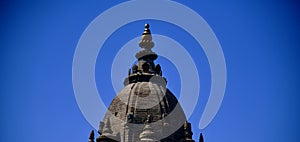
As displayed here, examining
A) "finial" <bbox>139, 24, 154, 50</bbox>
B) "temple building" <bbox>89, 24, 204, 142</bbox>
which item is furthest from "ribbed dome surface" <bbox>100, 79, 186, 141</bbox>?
"finial" <bbox>139, 24, 154, 50</bbox>

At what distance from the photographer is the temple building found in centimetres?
6681

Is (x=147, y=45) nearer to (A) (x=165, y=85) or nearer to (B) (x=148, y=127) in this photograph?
(A) (x=165, y=85)

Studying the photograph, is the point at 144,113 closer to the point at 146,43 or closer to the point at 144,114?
the point at 144,114

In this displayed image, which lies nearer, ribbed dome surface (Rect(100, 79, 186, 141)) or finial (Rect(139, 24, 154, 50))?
ribbed dome surface (Rect(100, 79, 186, 141))

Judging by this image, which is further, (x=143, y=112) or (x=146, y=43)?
(x=146, y=43)

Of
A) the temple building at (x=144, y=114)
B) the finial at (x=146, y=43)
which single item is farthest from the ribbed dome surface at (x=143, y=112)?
the finial at (x=146, y=43)

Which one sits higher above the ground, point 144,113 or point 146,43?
point 146,43

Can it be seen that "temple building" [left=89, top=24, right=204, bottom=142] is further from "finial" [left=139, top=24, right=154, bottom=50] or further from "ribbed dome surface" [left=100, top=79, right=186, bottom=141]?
"finial" [left=139, top=24, right=154, bottom=50]

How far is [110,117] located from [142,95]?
3991 millimetres

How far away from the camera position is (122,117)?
226 feet

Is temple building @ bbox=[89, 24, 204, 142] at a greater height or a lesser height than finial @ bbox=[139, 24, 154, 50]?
lesser

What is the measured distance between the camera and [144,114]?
6850 cm

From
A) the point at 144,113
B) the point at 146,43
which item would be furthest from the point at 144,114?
the point at 146,43

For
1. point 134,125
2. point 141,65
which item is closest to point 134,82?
point 141,65
